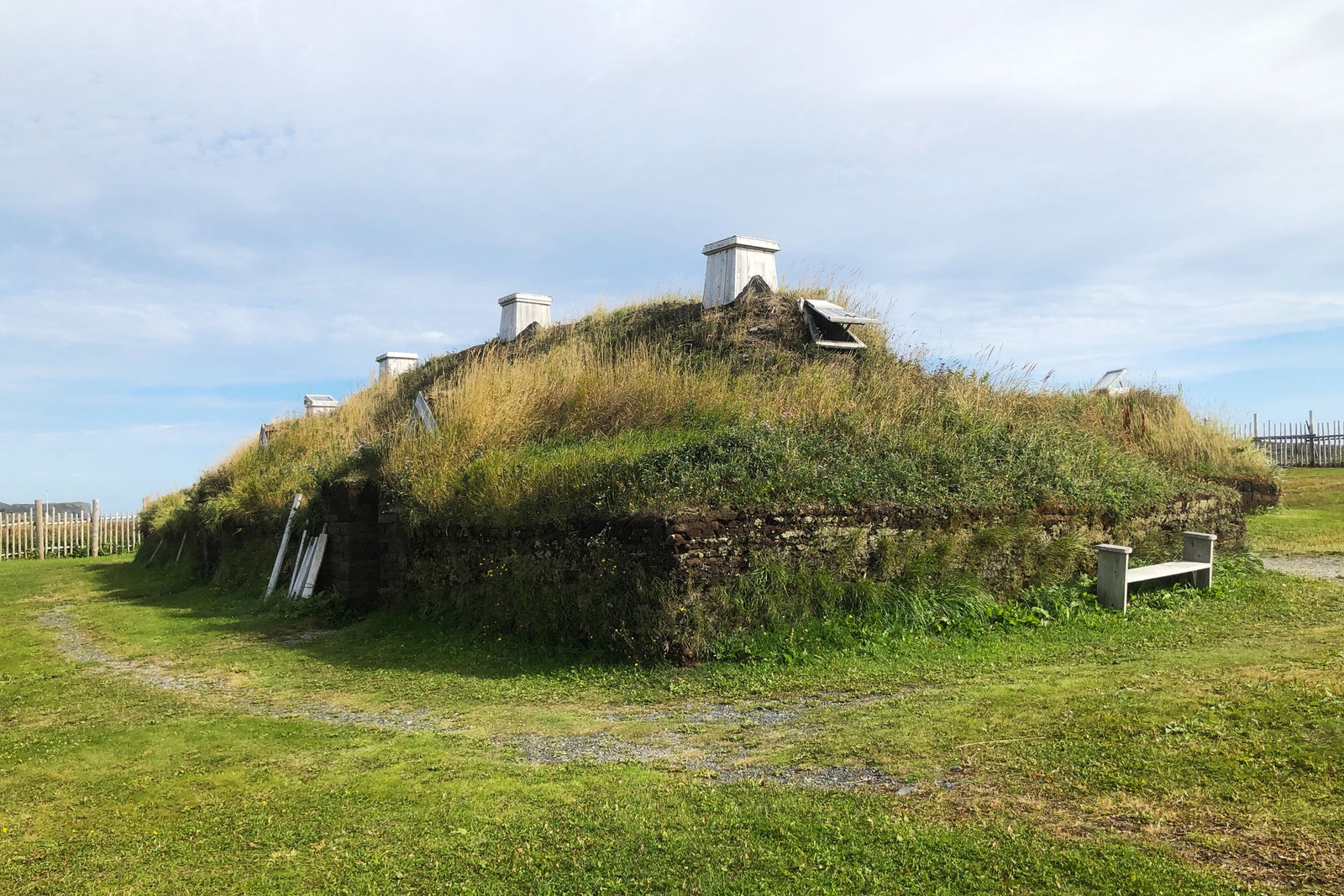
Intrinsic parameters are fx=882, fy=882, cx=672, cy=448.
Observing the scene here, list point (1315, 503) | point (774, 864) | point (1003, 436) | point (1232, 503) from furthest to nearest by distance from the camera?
1. point (1315, 503)
2. point (1232, 503)
3. point (1003, 436)
4. point (774, 864)

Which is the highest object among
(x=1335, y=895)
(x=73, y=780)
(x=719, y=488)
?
(x=719, y=488)

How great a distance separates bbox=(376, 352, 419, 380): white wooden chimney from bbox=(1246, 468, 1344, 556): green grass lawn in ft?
63.4

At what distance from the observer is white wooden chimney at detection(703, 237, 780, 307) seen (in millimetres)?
15062

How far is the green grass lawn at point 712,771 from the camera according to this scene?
149 inches

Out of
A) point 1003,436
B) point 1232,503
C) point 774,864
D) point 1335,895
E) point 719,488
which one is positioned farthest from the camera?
point 1232,503

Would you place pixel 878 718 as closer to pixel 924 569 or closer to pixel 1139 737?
pixel 1139 737

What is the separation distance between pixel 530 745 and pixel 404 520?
6212 mm

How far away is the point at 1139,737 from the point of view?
200 inches

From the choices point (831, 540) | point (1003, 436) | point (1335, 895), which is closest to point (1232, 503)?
point (1003, 436)

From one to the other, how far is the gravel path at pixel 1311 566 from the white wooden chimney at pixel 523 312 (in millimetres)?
13684

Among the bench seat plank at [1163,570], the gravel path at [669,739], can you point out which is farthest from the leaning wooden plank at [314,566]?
the bench seat plank at [1163,570]

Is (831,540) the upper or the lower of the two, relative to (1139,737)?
upper

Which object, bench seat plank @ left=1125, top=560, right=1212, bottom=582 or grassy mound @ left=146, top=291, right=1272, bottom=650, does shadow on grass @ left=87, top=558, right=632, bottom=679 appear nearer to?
grassy mound @ left=146, top=291, right=1272, bottom=650

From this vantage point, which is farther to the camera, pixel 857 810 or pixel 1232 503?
pixel 1232 503
